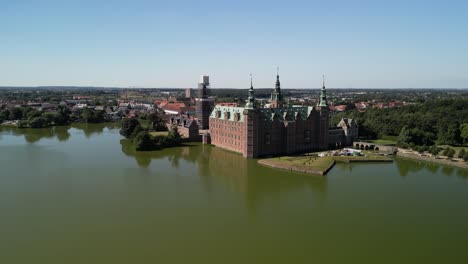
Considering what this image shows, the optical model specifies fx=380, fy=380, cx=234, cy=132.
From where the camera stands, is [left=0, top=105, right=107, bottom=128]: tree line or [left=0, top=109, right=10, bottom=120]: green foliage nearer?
[left=0, top=105, right=107, bottom=128]: tree line

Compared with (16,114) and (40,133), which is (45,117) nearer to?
(40,133)

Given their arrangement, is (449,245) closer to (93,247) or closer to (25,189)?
(93,247)

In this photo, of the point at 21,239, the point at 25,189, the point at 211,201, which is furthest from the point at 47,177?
the point at 211,201

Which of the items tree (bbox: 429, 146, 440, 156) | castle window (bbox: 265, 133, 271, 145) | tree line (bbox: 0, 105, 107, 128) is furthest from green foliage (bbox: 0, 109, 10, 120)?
tree (bbox: 429, 146, 440, 156)

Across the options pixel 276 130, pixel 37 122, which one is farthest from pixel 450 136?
pixel 37 122

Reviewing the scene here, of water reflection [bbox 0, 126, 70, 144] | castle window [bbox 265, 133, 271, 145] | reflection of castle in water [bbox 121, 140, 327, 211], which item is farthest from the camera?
water reflection [bbox 0, 126, 70, 144]

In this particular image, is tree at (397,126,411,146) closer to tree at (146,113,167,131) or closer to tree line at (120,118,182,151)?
tree line at (120,118,182,151)
